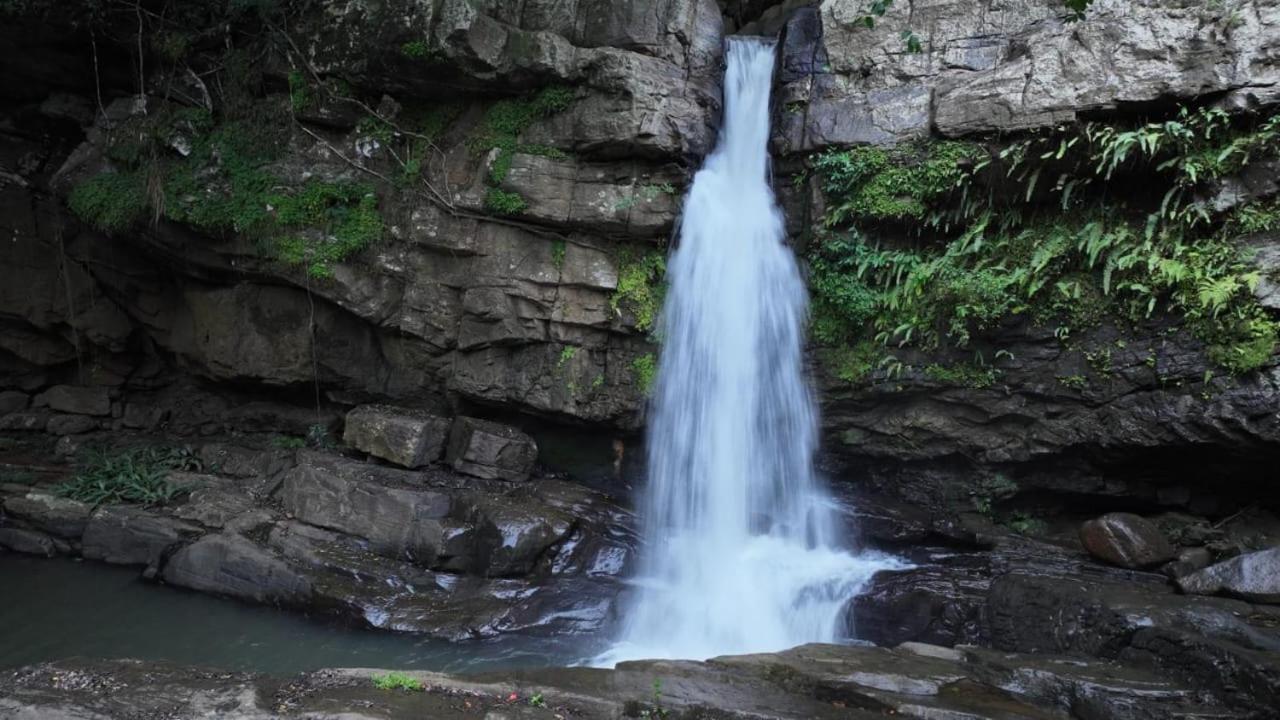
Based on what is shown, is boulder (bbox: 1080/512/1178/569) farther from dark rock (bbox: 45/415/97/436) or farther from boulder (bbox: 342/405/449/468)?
dark rock (bbox: 45/415/97/436)

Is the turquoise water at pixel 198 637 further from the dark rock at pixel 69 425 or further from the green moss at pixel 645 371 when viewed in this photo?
the dark rock at pixel 69 425

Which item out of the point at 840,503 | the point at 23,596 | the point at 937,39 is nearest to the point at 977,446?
the point at 840,503

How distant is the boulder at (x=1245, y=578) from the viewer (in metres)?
7.09

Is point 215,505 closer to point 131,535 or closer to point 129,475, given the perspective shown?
point 131,535

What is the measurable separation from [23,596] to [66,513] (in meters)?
1.64

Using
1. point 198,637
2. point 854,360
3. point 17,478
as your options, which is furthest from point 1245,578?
point 17,478

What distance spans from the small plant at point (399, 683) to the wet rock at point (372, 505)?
3739 mm

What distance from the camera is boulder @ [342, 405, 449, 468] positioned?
10.2 m

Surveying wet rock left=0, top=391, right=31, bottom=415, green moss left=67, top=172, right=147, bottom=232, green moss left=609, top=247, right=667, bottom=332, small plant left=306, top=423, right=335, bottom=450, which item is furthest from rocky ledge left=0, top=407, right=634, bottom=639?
green moss left=67, top=172, right=147, bottom=232

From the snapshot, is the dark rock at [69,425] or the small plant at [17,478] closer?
the small plant at [17,478]

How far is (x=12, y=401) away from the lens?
12625 millimetres

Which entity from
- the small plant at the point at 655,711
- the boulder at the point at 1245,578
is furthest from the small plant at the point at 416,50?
the boulder at the point at 1245,578

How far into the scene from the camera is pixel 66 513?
1040 centimetres

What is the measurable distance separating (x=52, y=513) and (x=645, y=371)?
27.6 ft
